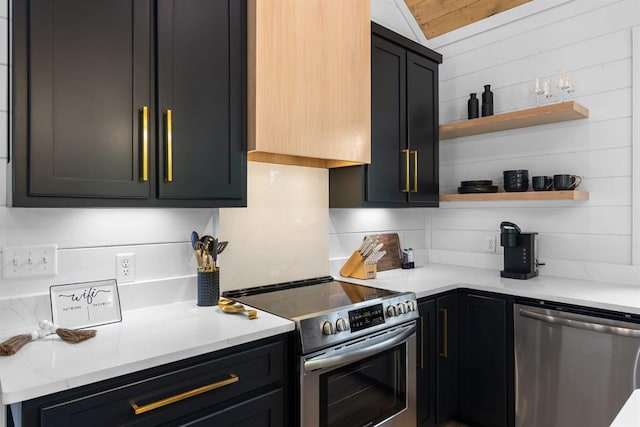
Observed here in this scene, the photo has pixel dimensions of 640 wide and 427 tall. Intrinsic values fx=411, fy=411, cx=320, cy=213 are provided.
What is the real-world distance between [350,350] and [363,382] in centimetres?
22

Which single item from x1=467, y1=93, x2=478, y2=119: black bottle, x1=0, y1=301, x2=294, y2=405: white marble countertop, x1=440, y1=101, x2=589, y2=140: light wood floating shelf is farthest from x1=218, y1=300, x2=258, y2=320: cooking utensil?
x1=467, y1=93, x2=478, y2=119: black bottle

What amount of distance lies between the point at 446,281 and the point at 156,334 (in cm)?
169

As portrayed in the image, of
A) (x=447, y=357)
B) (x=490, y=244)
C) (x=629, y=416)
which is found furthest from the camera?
(x=490, y=244)

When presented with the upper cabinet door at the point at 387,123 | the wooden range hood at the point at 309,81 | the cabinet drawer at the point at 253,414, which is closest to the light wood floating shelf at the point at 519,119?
the upper cabinet door at the point at 387,123

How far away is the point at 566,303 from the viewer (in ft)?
6.66

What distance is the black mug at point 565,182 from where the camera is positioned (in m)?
2.39

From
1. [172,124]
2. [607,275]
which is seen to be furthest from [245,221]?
[607,275]

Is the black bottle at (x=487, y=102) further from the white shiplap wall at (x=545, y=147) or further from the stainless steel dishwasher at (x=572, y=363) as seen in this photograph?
the stainless steel dishwasher at (x=572, y=363)

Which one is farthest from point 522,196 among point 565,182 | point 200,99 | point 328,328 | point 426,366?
point 200,99

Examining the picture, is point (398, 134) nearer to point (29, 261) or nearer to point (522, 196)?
point (522, 196)

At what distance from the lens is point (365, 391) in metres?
1.88

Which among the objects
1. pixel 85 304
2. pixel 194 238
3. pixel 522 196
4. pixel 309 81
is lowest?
pixel 85 304

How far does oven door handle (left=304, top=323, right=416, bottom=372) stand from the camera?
163cm

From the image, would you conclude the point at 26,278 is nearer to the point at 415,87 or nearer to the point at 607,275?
the point at 415,87
